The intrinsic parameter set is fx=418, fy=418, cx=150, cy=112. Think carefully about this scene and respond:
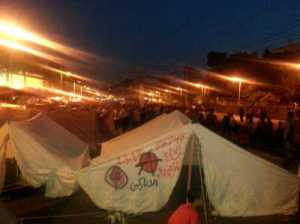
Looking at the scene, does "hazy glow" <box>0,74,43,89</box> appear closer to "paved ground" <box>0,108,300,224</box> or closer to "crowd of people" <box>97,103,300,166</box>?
"crowd of people" <box>97,103,300,166</box>

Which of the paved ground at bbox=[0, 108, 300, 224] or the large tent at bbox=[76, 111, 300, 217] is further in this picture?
the paved ground at bbox=[0, 108, 300, 224]

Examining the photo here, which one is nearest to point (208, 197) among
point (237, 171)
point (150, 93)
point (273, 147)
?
point (237, 171)

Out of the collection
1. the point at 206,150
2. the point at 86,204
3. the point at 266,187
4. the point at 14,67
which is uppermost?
the point at 14,67

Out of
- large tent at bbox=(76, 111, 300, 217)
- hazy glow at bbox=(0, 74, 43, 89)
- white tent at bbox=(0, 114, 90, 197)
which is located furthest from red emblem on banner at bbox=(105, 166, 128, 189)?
hazy glow at bbox=(0, 74, 43, 89)

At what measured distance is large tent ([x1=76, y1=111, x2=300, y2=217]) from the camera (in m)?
8.53

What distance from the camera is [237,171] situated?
8.55m

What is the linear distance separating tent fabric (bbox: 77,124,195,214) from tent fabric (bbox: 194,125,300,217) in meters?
0.54

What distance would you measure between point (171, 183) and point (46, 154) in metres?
3.91

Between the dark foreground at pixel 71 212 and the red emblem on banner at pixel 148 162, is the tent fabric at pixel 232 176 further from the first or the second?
the red emblem on banner at pixel 148 162

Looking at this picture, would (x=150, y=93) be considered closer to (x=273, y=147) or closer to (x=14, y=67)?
(x=14, y=67)

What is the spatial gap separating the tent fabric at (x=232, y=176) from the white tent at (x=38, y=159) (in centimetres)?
362

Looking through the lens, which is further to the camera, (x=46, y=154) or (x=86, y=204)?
(x=46, y=154)

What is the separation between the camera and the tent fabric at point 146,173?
28.1 ft

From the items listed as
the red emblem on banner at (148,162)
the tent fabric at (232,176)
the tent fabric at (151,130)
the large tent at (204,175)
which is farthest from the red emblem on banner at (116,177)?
the tent fabric at (151,130)
